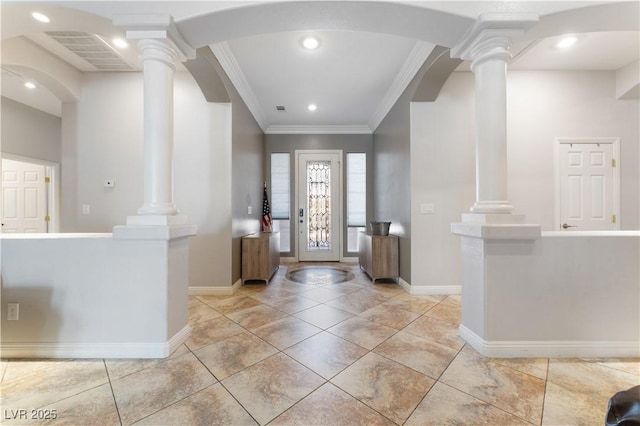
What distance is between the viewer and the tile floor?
1330 mm

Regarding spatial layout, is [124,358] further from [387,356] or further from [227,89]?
[227,89]

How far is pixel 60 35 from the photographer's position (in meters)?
2.58

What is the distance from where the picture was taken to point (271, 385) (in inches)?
61.4

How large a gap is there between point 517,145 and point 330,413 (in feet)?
12.2

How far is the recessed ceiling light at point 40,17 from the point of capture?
1873 mm

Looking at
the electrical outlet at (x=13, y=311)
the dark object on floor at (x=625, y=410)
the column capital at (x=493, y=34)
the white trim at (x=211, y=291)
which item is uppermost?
the column capital at (x=493, y=34)

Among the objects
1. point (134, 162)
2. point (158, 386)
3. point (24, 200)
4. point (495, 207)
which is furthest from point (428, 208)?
point (24, 200)

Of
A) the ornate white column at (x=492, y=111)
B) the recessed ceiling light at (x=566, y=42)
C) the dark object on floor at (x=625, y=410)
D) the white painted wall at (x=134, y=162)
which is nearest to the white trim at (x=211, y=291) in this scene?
the white painted wall at (x=134, y=162)

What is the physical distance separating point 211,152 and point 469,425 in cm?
346

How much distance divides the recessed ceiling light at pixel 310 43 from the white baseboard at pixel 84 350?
2990mm

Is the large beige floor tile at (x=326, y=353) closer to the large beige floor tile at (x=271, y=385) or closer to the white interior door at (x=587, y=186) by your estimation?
the large beige floor tile at (x=271, y=385)

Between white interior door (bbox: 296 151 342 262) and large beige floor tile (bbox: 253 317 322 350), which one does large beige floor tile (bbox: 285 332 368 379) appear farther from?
white interior door (bbox: 296 151 342 262)

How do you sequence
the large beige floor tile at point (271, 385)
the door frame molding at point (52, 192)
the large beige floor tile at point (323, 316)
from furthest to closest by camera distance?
the door frame molding at point (52, 192) → the large beige floor tile at point (323, 316) → the large beige floor tile at point (271, 385)

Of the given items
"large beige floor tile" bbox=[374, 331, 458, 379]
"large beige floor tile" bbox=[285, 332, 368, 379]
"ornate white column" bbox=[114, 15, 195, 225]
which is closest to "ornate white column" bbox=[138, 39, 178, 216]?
"ornate white column" bbox=[114, 15, 195, 225]
